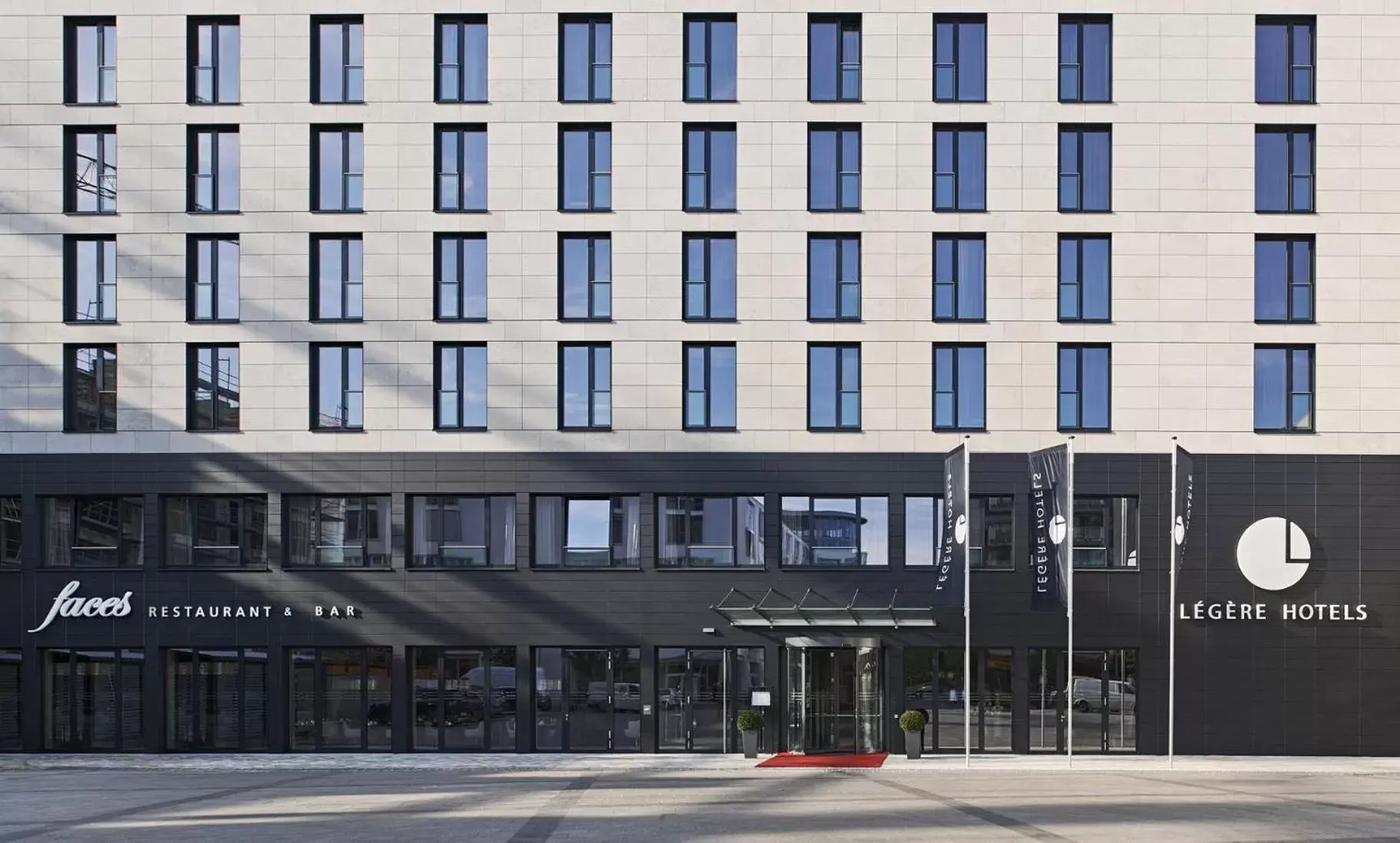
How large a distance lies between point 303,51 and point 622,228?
9512 mm

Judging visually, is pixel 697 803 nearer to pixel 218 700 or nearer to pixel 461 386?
pixel 461 386

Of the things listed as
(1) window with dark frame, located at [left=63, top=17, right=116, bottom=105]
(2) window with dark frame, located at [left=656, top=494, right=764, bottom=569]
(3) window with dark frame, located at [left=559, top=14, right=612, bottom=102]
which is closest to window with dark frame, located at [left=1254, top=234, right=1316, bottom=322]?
(2) window with dark frame, located at [left=656, top=494, right=764, bottom=569]

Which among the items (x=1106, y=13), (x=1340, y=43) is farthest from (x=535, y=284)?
(x=1340, y=43)

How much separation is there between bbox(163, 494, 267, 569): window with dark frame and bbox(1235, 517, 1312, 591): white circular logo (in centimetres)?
2490

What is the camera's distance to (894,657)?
33.2m

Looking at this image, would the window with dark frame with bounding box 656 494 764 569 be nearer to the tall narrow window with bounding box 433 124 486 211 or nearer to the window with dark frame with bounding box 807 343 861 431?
the window with dark frame with bounding box 807 343 861 431

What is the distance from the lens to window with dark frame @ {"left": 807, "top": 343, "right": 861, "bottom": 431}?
33812mm

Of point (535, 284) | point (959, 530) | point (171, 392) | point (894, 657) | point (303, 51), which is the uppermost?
point (303, 51)

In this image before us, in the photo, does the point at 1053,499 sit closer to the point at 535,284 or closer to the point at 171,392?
the point at 535,284

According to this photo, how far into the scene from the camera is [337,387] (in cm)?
3419

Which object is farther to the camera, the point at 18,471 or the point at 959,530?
the point at 18,471

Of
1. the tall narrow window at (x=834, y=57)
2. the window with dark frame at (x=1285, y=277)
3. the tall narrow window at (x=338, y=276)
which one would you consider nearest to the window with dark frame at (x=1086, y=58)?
the tall narrow window at (x=834, y=57)

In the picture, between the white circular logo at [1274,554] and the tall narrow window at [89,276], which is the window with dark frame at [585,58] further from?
the white circular logo at [1274,554]

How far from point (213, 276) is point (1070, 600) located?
75.4 feet
